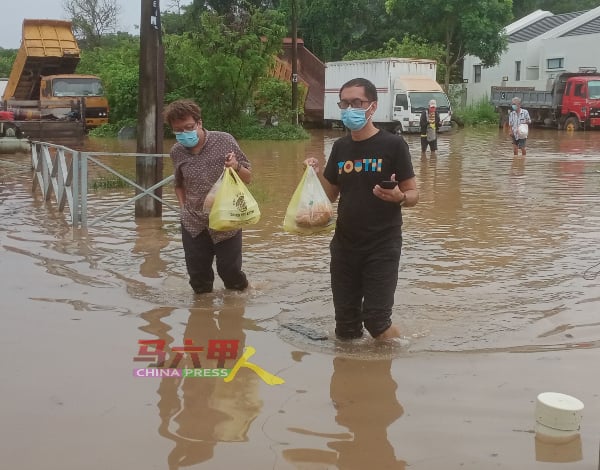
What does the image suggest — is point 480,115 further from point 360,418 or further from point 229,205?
point 360,418

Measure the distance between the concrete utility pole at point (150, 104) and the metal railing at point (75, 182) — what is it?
170 mm

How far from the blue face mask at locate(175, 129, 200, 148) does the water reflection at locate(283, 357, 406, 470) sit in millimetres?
1968

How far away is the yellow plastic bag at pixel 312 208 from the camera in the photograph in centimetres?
500

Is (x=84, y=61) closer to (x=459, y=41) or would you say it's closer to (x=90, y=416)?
(x=459, y=41)

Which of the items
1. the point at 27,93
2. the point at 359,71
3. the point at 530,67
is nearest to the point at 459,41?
the point at 530,67

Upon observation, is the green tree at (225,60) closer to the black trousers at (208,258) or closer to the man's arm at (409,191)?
the black trousers at (208,258)

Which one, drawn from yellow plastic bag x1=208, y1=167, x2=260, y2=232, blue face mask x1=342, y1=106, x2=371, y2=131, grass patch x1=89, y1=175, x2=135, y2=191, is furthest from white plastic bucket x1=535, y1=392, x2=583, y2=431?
grass patch x1=89, y1=175, x2=135, y2=191

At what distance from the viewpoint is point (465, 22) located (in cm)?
3797

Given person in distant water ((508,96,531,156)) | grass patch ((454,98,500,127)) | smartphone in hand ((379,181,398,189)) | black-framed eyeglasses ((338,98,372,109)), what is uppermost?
grass patch ((454,98,500,127))

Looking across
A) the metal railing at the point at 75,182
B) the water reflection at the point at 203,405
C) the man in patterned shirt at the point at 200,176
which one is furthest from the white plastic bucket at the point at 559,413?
the metal railing at the point at 75,182

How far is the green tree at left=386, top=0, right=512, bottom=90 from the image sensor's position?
3797 centimetres

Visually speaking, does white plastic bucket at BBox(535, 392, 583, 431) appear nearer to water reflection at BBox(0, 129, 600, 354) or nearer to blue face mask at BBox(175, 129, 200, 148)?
water reflection at BBox(0, 129, 600, 354)

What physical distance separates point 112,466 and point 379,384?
5.38 feet

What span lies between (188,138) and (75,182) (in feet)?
13.5
